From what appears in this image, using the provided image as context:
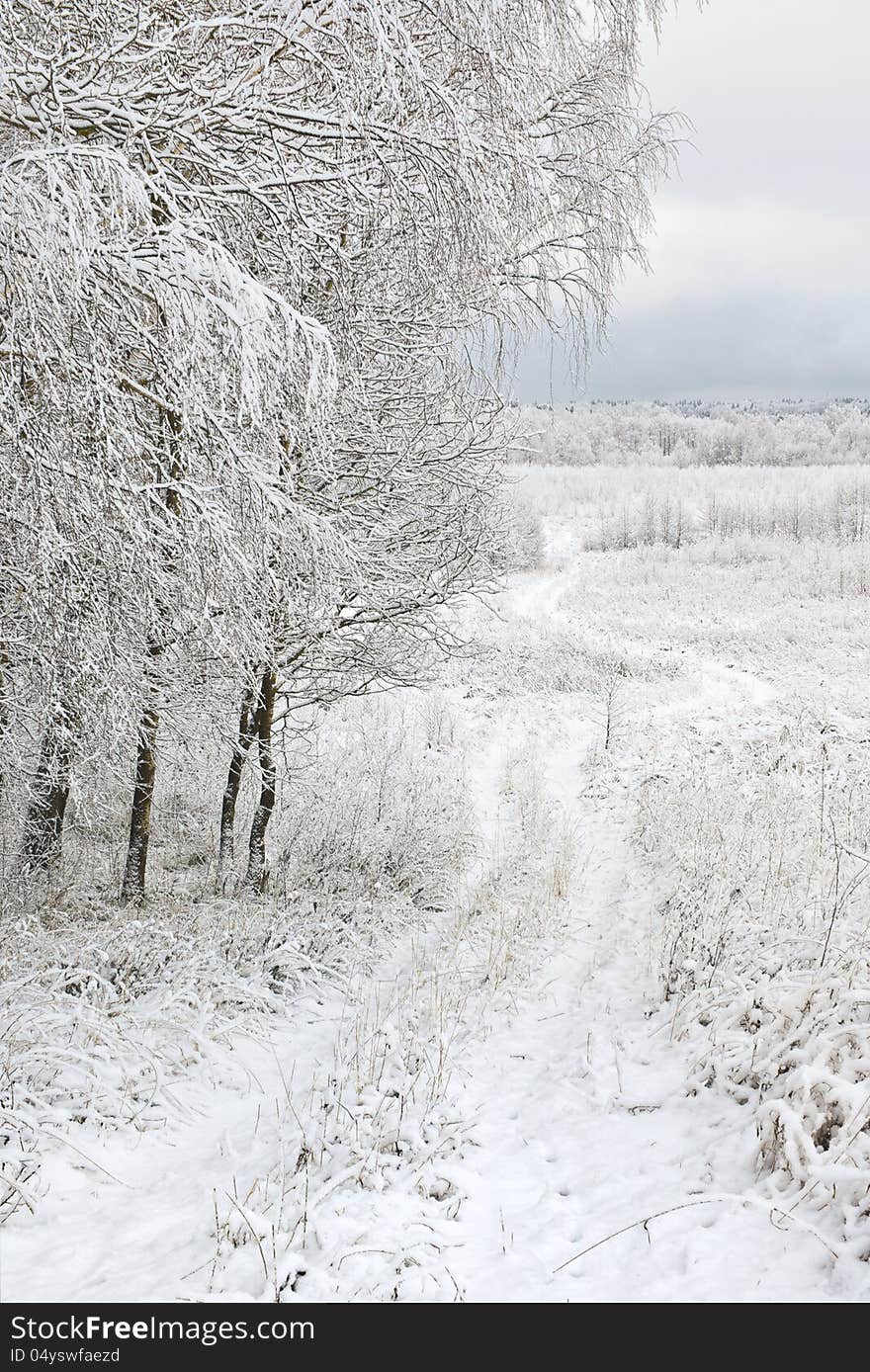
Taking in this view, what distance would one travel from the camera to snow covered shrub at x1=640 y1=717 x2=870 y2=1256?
283 centimetres

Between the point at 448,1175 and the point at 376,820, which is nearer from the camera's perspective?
the point at 448,1175

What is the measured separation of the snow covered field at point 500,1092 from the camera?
2.57 m

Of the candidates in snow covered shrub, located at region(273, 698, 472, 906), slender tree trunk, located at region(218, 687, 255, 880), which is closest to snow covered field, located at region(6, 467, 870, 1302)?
snow covered shrub, located at region(273, 698, 472, 906)

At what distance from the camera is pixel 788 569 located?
1590 inches

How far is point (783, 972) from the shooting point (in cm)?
397

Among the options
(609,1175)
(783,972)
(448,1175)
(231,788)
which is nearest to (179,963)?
(231,788)

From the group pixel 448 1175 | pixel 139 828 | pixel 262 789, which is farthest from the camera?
pixel 262 789

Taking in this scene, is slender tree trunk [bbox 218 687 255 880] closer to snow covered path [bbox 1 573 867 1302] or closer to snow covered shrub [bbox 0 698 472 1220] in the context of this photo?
snow covered shrub [bbox 0 698 472 1220]

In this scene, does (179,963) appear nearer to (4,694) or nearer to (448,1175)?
(4,694)

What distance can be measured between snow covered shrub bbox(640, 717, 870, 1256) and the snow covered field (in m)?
0.02

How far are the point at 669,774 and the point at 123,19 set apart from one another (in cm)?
1102

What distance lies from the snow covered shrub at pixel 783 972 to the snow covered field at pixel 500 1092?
0.02 meters

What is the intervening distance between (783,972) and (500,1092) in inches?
65.0

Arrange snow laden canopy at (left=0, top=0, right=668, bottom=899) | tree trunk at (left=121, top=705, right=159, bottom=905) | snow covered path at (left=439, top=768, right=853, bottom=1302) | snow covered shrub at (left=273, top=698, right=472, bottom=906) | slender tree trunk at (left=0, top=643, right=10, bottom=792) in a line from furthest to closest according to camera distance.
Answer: snow covered shrub at (left=273, top=698, right=472, bottom=906) → tree trunk at (left=121, top=705, right=159, bottom=905) → slender tree trunk at (left=0, top=643, right=10, bottom=792) → snow laden canopy at (left=0, top=0, right=668, bottom=899) → snow covered path at (left=439, top=768, right=853, bottom=1302)
